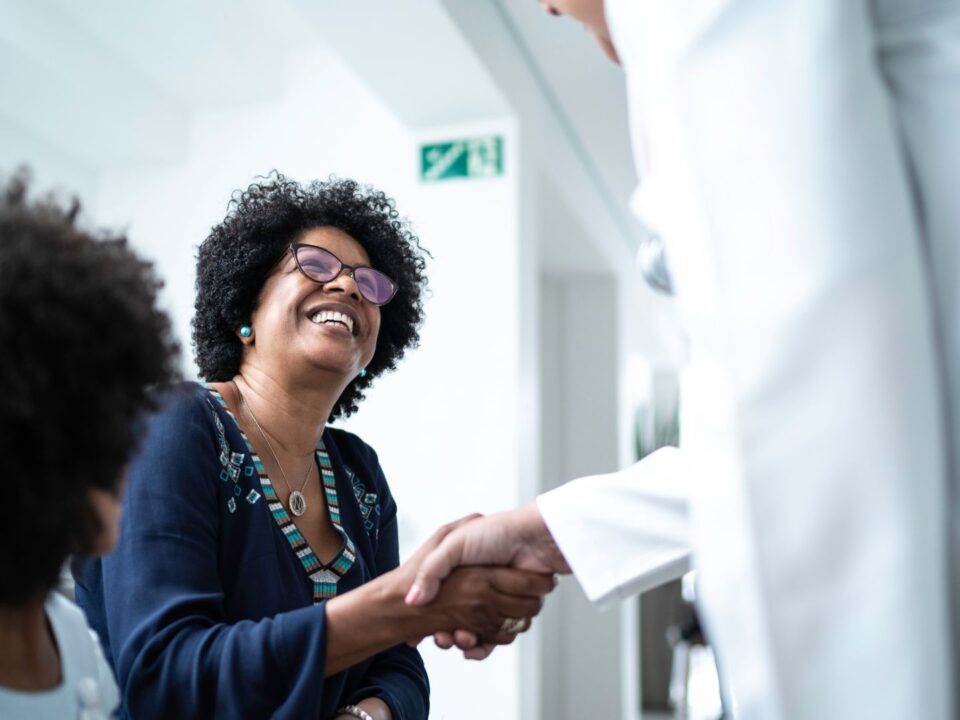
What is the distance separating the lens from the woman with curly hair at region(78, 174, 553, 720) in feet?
4.28

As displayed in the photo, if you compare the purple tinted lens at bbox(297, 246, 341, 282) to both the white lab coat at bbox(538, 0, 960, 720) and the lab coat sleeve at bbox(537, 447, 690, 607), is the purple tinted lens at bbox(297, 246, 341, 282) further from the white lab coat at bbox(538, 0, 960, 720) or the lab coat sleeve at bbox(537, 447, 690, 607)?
the white lab coat at bbox(538, 0, 960, 720)

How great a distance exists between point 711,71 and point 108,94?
10.1 feet

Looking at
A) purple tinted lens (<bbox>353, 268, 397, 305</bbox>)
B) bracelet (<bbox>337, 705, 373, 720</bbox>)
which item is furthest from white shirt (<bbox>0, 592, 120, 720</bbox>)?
purple tinted lens (<bbox>353, 268, 397, 305</bbox>)

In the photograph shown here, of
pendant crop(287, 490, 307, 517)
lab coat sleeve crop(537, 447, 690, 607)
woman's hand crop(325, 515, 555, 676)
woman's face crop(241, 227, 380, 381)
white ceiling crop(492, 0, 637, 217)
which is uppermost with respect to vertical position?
white ceiling crop(492, 0, 637, 217)

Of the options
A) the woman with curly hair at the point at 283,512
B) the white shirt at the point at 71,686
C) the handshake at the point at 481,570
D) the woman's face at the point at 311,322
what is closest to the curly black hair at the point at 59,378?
the white shirt at the point at 71,686

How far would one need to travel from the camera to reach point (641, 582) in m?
1.24

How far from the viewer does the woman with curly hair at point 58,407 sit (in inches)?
35.0

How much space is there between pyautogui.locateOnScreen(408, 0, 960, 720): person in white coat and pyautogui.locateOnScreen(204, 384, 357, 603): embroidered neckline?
0.71 m

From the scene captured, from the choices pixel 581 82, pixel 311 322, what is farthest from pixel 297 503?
pixel 581 82

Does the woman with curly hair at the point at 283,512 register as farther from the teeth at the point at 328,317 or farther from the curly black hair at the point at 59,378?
the curly black hair at the point at 59,378

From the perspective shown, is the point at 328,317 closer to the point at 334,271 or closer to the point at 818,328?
the point at 334,271

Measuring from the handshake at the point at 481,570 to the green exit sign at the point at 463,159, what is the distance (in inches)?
100

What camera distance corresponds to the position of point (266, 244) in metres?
1.68

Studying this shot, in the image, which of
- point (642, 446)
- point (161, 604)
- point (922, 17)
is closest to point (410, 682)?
point (161, 604)
